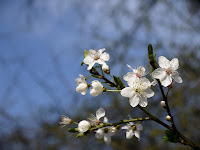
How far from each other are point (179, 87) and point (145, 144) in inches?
58.7

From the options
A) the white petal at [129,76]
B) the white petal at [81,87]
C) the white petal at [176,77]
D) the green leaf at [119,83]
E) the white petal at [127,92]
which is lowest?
the white petal at [127,92]

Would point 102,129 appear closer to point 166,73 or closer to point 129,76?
point 129,76

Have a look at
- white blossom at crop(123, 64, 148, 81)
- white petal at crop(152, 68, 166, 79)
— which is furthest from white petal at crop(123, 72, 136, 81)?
white petal at crop(152, 68, 166, 79)

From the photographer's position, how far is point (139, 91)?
906 mm

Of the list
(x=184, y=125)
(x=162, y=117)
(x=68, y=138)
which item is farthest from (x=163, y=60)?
(x=68, y=138)

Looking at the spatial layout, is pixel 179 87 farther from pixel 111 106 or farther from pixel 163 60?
pixel 163 60

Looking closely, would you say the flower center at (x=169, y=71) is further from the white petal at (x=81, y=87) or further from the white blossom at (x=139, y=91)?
the white petal at (x=81, y=87)

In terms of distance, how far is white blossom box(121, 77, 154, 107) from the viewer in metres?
0.87

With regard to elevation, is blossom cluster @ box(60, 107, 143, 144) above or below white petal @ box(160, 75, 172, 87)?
below

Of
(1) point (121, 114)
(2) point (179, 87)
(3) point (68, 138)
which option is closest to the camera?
(2) point (179, 87)

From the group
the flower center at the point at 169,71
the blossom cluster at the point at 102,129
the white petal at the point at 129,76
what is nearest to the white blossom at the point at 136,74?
the white petal at the point at 129,76

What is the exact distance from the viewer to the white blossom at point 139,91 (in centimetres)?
87

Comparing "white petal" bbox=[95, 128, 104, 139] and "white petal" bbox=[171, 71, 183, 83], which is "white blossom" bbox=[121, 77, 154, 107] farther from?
"white petal" bbox=[95, 128, 104, 139]

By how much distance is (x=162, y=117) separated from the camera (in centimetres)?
417
